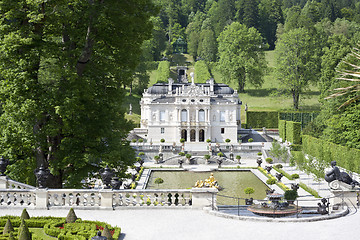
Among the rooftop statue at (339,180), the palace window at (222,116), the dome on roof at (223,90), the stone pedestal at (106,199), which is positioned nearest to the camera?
the stone pedestal at (106,199)

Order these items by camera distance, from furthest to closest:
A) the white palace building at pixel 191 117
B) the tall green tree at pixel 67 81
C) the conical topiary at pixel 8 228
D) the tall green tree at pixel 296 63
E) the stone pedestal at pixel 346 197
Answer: the tall green tree at pixel 296 63, the white palace building at pixel 191 117, the tall green tree at pixel 67 81, the stone pedestal at pixel 346 197, the conical topiary at pixel 8 228

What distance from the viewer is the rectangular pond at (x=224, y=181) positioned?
36.9 meters

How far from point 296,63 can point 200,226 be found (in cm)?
7001

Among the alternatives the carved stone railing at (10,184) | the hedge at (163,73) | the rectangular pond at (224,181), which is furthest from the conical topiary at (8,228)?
the hedge at (163,73)

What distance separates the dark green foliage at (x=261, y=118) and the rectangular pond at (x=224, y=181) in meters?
31.4

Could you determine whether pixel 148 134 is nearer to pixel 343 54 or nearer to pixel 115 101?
pixel 343 54

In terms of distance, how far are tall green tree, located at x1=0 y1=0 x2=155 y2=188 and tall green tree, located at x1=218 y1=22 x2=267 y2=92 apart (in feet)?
238

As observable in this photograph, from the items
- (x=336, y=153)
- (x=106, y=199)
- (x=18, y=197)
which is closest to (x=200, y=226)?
(x=106, y=199)

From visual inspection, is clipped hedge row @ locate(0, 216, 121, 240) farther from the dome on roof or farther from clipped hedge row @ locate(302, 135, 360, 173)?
the dome on roof

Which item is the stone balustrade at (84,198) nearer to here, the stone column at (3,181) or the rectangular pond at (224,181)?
the stone column at (3,181)

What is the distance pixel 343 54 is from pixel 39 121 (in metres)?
47.0

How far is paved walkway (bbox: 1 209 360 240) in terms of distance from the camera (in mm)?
15906

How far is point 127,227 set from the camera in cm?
1694

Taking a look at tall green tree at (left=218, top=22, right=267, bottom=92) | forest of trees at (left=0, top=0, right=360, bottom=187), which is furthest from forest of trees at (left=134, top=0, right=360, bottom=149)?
forest of trees at (left=0, top=0, right=360, bottom=187)
